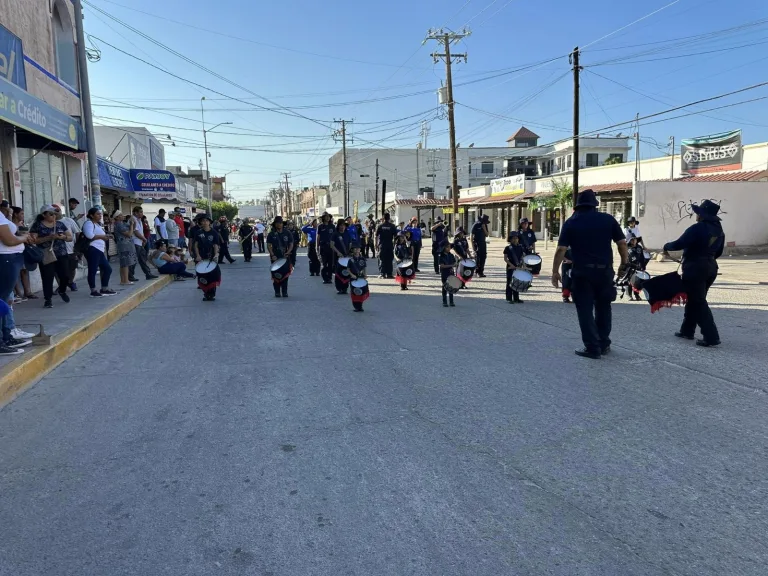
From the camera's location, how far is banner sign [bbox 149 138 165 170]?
141ft

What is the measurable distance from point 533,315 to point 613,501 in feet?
21.2

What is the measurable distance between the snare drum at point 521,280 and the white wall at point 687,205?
14.0 meters

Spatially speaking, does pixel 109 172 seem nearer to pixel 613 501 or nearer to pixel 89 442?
pixel 89 442

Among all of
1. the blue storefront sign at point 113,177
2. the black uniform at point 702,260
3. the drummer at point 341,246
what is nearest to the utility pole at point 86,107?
the drummer at point 341,246

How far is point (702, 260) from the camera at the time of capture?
705 centimetres

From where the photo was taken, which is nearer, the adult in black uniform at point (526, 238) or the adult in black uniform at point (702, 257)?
the adult in black uniform at point (702, 257)

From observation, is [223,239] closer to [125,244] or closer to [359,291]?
[125,244]

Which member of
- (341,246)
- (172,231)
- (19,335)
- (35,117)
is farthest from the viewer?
(172,231)

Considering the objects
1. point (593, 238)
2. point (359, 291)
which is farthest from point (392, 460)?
point (359, 291)

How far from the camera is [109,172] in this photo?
864 inches

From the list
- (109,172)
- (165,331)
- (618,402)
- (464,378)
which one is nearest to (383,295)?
(165,331)

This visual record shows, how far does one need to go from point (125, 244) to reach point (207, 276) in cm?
260

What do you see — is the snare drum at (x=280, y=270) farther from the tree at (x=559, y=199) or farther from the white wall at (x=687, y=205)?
the tree at (x=559, y=199)

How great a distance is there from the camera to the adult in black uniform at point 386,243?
15109 millimetres
